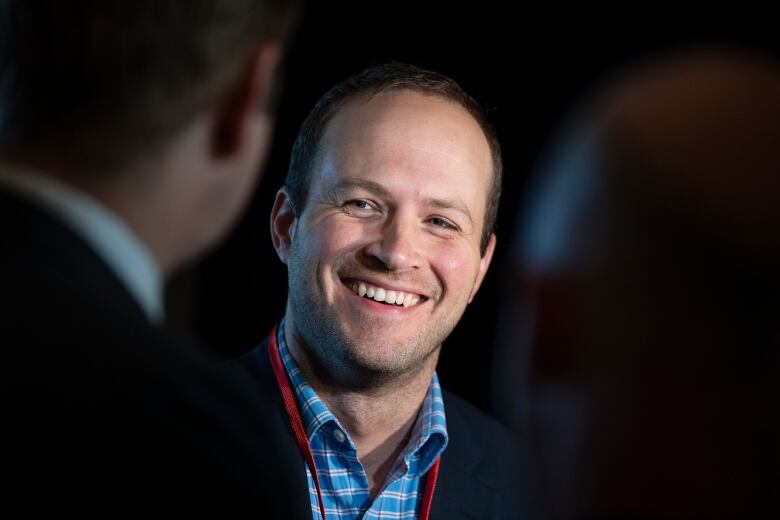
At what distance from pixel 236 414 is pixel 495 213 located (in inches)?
53.9

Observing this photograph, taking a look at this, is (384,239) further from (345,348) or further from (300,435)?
(300,435)

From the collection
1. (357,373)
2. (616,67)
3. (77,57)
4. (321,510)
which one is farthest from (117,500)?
(616,67)

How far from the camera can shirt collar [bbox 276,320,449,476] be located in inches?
70.1

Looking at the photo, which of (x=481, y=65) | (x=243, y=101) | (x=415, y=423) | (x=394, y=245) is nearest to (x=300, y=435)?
(x=415, y=423)

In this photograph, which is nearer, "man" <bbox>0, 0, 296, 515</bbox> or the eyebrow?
"man" <bbox>0, 0, 296, 515</bbox>

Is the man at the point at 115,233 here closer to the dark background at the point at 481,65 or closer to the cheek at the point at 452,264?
the cheek at the point at 452,264

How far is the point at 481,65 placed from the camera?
101 inches

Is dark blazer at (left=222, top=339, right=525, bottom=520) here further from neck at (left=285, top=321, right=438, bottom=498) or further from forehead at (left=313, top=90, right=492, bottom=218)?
forehead at (left=313, top=90, right=492, bottom=218)

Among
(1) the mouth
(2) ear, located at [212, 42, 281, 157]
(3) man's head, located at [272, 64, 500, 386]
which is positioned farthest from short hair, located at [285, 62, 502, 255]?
(2) ear, located at [212, 42, 281, 157]

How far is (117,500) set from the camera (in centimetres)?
79

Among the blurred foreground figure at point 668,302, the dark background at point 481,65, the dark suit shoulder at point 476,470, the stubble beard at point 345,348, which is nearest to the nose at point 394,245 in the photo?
the stubble beard at point 345,348

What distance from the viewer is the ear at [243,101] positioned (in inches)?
36.9

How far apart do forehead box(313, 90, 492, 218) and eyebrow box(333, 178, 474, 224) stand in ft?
0.04

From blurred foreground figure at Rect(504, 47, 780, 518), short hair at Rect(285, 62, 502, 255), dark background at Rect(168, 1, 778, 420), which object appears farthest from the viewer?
dark background at Rect(168, 1, 778, 420)
